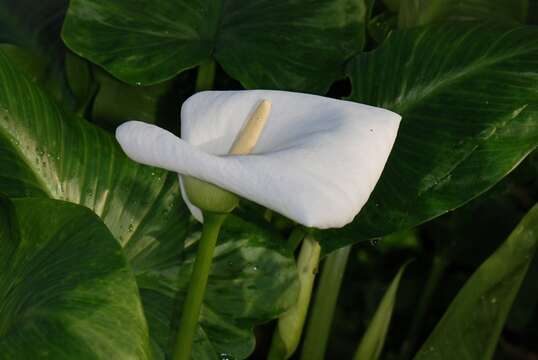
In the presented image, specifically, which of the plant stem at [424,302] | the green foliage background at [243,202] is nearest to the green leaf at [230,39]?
the green foliage background at [243,202]

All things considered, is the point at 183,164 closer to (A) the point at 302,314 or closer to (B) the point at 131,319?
(B) the point at 131,319

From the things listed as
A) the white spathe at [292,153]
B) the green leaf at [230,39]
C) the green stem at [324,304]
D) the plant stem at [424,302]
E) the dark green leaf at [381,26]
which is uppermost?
the white spathe at [292,153]

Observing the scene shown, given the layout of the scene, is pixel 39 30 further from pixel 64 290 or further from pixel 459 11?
pixel 64 290

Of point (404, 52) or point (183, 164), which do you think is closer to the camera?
point (183, 164)

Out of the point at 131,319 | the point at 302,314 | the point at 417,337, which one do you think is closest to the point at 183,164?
the point at 131,319

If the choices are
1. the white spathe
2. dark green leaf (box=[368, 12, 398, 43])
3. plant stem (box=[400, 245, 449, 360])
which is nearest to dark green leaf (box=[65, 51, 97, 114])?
dark green leaf (box=[368, 12, 398, 43])

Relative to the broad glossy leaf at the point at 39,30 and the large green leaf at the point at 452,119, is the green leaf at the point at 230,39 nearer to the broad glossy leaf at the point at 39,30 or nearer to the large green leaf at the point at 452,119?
the large green leaf at the point at 452,119
